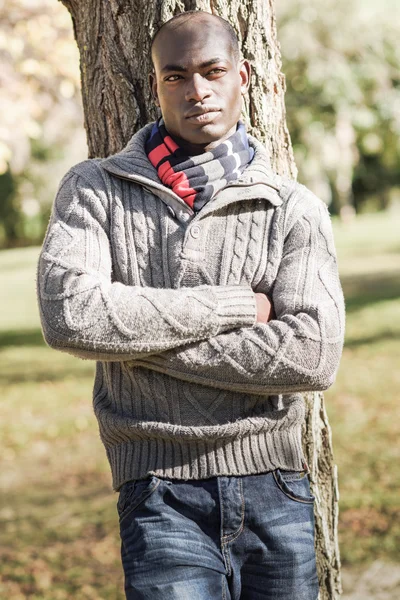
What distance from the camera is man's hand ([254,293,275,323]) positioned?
2.61 m

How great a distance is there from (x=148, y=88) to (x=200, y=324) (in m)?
1.13

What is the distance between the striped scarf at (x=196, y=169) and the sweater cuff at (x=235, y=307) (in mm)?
275

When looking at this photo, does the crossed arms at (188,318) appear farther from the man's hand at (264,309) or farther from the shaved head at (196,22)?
the shaved head at (196,22)

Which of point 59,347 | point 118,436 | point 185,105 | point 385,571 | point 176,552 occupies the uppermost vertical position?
point 185,105

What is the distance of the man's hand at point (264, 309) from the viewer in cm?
261

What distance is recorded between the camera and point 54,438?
818cm

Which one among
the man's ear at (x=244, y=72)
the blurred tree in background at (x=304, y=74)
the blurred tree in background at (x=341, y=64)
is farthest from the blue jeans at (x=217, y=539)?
the blurred tree in background at (x=341, y=64)

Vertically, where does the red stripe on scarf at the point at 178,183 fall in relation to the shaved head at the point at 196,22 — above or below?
below

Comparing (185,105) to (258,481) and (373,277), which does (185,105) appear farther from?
(373,277)

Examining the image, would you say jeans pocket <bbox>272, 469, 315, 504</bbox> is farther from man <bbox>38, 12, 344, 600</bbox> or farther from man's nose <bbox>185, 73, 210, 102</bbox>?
man's nose <bbox>185, 73, 210, 102</bbox>

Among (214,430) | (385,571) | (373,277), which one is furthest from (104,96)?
(373,277)

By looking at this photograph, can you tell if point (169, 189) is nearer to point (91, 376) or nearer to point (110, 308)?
point (110, 308)

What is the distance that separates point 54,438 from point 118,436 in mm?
5726

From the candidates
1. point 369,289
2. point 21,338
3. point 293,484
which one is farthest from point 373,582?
point 369,289
